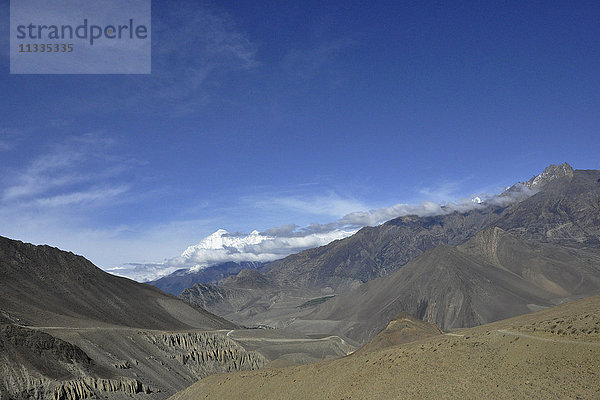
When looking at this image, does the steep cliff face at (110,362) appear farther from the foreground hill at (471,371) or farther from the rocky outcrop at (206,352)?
the foreground hill at (471,371)

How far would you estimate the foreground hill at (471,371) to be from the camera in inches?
1154

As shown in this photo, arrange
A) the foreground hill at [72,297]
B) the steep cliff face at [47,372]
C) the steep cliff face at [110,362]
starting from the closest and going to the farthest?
the steep cliff face at [47,372], the steep cliff face at [110,362], the foreground hill at [72,297]

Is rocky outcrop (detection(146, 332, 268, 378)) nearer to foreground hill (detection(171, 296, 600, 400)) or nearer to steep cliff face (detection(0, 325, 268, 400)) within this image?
steep cliff face (detection(0, 325, 268, 400))

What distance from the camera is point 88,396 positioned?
57.5 meters

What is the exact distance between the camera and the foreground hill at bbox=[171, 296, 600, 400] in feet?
96.2

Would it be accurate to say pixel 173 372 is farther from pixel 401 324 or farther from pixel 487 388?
pixel 487 388

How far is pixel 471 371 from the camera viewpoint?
32750mm

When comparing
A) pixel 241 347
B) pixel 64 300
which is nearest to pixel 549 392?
pixel 241 347

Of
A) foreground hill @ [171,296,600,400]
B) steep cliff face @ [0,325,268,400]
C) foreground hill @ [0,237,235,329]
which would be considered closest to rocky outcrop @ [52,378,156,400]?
steep cliff face @ [0,325,268,400]

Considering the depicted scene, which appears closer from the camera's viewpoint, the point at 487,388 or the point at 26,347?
the point at 487,388

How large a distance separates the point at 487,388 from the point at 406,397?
5259 millimetres

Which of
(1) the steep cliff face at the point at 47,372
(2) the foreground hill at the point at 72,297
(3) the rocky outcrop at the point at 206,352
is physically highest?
(2) the foreground hill at the point at 72,297

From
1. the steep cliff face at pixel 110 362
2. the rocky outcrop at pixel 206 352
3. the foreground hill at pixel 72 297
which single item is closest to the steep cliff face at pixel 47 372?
the steep cliff face at pixel 110 362

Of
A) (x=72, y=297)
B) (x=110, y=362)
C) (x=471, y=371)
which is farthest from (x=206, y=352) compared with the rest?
(x=471, y=371)
